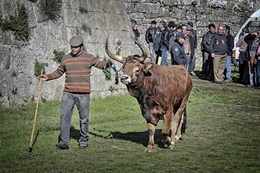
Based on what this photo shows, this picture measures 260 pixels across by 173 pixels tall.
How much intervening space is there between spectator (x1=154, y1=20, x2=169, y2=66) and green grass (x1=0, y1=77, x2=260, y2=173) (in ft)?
14.5

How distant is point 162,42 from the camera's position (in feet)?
74.5

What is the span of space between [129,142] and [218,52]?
11.1m

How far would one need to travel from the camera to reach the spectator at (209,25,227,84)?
22672 millimetres

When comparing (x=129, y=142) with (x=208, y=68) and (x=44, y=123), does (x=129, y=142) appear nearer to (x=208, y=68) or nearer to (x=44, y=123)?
(x=44, y=123)

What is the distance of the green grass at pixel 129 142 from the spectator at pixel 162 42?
4.43 meters

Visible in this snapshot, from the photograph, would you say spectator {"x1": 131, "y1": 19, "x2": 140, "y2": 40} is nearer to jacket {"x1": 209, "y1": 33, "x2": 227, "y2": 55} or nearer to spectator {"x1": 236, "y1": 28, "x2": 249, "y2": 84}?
jacket {"x1": 209, "y1": 33, "x2": 227, "y2": 55}

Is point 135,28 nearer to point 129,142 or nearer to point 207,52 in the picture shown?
point 207,52

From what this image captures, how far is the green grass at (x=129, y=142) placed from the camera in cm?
1021

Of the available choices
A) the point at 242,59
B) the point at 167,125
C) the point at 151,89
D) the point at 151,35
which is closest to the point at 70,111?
the point at 151,89

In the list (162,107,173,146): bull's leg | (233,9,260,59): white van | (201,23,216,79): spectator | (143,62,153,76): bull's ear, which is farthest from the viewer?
(233,9,260,59): white van

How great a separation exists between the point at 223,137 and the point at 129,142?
2266mm

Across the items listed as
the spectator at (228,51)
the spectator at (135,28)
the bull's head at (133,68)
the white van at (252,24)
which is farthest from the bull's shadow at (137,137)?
the white van at (252,24)

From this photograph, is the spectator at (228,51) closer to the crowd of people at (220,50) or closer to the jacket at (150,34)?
the crowd of people at (220,50)

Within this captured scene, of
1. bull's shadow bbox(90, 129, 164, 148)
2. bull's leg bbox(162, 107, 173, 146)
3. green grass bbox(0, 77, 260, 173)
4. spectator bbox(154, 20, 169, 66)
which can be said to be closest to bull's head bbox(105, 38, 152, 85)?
bull's leg bbox(162, 107, 173, 146)
